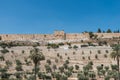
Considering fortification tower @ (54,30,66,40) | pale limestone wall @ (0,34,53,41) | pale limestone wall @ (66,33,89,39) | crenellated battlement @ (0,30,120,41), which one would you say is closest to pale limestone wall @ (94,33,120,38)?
crenellated battlement @ (0,30,120,41)

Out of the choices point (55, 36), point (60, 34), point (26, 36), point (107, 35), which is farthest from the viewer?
point (107, 35)

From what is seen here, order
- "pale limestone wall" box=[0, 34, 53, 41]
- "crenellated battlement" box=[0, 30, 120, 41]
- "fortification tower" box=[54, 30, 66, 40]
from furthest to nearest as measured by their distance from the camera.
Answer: "fortification tower" box=[54, 30, 66, 40] → "crenellated battlement" box=[0, 30, 120, 41] → "pale limestone wall" box=[0, 34, 53, 41]

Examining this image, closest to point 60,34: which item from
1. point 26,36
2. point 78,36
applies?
point 78,36

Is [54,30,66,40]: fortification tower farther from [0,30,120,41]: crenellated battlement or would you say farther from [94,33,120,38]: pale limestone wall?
[94,33,120,38]: pale limestone wall

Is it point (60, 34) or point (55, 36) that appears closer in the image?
point (60, 34)

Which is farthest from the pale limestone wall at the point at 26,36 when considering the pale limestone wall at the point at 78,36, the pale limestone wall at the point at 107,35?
the pale limestone wall at the point at 107,35

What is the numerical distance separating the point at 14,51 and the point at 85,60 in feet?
48.3

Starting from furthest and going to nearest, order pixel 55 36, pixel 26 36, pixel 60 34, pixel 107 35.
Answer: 1. pixel 107 35
2. pixel 55 36
3. pixel 60 34
4. pixel 26 36

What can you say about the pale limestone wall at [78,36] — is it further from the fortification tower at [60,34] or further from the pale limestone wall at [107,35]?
the pale limestone wall at [107,35]

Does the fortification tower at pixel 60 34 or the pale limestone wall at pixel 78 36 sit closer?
the fortification tower at pixel 60 34

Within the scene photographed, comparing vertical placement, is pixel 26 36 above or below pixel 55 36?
above

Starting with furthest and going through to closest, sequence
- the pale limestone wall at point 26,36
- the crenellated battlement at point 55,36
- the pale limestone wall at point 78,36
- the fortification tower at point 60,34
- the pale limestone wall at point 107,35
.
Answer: the pale limestone wall at point 107,35 < the pale limestone wall at point 78,36 < the fortification tower at point 60,34 < the crenellated battlement at point 55,36 < the pale limestone wall at point 26,36

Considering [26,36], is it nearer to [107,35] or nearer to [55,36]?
[55,36]

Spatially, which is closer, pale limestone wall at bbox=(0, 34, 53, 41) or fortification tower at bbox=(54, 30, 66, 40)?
pale limestone wall at bbox=(0, 34, 53, 41)
